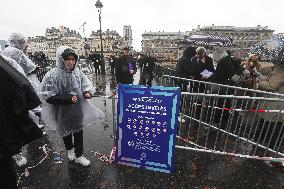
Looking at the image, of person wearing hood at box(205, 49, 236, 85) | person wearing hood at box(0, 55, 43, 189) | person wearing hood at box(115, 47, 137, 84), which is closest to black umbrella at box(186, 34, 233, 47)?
person wearing hood at box(115, 47, 137, 84)

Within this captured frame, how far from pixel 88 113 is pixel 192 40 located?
27.1 feet

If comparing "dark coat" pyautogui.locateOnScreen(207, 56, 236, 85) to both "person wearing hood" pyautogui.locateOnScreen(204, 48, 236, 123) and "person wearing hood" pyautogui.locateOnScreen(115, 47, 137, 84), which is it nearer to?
"person wearing hood" pyautogui.locateOnScreen(204, 48, 236, 123)

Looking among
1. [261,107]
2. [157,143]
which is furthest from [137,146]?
[261,107]

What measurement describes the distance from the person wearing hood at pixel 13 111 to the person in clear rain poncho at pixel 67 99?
1189mm

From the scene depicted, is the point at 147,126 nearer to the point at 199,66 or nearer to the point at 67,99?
the point at 67,99

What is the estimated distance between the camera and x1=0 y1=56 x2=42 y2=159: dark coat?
238cm

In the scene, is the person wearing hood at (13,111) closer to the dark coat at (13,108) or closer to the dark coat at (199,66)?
the dark coat at (13,108)

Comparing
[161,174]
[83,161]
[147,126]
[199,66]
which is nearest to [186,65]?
[199,66]

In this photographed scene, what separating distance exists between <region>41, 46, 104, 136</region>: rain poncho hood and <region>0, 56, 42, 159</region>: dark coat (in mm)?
1273

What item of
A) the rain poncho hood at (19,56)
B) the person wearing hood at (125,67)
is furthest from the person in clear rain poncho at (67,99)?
the person wearing hood at (125,67)

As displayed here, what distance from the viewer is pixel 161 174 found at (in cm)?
413

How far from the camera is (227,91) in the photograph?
607 cm

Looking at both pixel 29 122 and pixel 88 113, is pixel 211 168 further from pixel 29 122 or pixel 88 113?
pixel 29 122

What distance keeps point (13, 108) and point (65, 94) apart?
1450 millimetres
